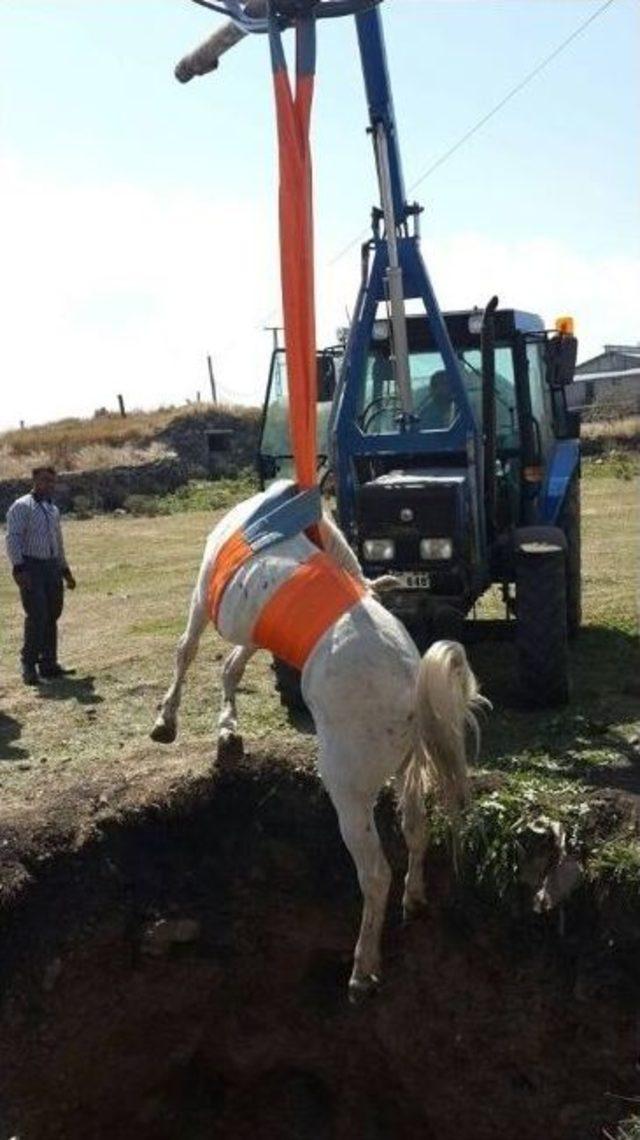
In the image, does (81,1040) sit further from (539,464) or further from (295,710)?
(539,464)

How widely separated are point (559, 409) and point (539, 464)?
3.76ft

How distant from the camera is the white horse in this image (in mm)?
4598

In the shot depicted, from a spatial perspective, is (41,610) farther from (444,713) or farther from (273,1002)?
(444,713)

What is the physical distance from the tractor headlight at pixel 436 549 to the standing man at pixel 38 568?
3921 millimetres

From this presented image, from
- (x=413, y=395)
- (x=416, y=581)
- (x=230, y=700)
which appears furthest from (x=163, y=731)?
(x=413, y=395)

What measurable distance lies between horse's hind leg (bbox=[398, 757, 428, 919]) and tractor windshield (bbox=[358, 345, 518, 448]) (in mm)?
3309

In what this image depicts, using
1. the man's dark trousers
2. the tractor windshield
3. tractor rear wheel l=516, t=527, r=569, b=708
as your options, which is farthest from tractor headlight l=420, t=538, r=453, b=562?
the man's dark trousers

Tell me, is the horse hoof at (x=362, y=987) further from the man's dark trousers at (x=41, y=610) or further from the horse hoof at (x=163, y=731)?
the man's dark trousers at (x=41, y=610)

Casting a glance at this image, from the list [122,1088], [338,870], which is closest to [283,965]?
[338,870]

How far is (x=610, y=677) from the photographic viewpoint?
871cm

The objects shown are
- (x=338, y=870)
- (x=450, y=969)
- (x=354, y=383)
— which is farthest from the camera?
(x=354, y=383)

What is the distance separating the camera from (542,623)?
7.69 m

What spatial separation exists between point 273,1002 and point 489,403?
13.1 feet

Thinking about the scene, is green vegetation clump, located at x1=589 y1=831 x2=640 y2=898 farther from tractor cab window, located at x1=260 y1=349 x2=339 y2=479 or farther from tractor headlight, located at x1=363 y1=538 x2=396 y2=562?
tractor cab window, located at x1=260 y1=349 x2=339 y2=479
